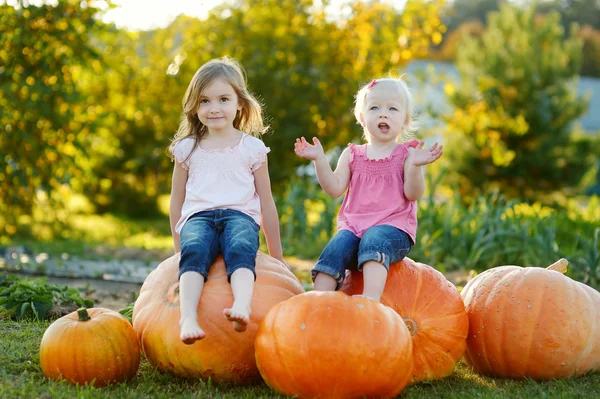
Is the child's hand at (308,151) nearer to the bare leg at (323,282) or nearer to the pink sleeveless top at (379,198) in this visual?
the pink sleeveless top at (379,198)

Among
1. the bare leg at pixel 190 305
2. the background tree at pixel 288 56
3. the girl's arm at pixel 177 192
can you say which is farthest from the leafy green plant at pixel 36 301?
the background tree at pixel 288 56

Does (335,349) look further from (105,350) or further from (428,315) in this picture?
(105,350)

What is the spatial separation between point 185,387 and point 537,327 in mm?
1540

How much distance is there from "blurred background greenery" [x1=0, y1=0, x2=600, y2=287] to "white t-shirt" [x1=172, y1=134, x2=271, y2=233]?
85cm

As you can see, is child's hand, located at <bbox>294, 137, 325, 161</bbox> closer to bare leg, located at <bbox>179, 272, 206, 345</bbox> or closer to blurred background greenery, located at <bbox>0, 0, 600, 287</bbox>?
bare leg, located at <bbox>179, 272, 206, 345</bbox>

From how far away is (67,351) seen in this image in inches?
115

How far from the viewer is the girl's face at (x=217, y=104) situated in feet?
11.4

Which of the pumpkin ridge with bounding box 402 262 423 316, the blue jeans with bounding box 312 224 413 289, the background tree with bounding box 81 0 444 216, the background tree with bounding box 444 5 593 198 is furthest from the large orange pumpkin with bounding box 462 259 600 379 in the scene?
the background tree with bounding box 444 5 593 198

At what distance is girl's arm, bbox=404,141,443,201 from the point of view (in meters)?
3.21

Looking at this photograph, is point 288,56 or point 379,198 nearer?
point 379,198

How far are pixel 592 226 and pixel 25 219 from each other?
7221 mm

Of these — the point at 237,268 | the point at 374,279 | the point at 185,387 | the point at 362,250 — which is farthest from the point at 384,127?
the point at 185,387

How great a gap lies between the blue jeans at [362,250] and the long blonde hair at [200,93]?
0.84 m

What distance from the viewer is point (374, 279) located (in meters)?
3.09
